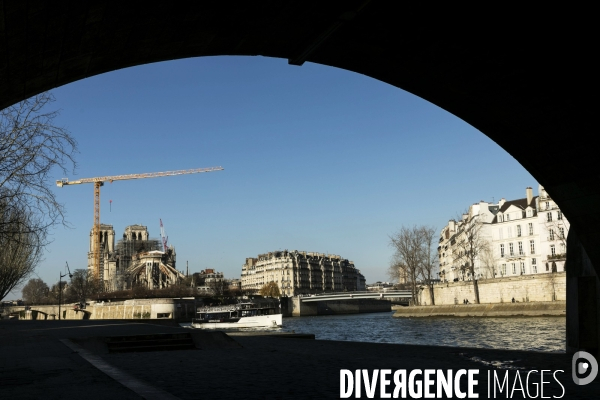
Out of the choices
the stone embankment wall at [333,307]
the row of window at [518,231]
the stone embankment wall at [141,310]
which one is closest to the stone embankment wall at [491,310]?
the row of window at [518,231]

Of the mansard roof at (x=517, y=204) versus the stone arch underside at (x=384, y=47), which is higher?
the mansard roof at (x=517, y=204)

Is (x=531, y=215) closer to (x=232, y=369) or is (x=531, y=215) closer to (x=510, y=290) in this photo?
(x=510, y=290)

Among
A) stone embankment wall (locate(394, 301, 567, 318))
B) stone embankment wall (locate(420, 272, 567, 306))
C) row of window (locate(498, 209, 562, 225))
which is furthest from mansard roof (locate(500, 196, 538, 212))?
stone embankment wall (locate(394, 301, 567, 318))

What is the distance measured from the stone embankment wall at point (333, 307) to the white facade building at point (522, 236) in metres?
41.6

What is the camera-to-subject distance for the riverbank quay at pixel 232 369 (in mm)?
8945

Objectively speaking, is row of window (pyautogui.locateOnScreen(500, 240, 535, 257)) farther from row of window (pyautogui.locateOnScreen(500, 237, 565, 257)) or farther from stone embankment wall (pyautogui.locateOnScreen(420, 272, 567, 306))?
stone embankment wall (pyautogui.locateOnScreen(420, 272, 567, 306))

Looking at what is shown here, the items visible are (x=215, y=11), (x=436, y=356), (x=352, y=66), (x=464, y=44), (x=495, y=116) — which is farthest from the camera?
(x=436, y=356)

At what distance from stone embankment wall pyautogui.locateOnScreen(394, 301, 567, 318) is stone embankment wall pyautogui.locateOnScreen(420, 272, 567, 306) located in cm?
542

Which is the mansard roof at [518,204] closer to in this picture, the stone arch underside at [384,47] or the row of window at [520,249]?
the row of window at [520,249]

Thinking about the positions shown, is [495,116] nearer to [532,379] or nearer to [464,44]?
[464,44]

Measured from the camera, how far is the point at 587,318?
13852 mm

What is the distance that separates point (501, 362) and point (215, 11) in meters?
10.7

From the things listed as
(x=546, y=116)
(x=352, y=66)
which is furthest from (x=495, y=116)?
(x=352, y=66)

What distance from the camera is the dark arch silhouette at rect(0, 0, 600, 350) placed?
269 inches
